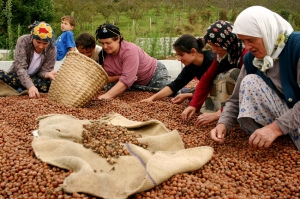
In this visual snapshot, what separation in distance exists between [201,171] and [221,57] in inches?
55.3

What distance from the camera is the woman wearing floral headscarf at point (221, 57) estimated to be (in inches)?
126

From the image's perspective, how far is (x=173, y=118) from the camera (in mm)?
3646

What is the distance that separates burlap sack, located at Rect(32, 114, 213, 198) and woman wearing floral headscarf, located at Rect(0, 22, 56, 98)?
183 centimetres

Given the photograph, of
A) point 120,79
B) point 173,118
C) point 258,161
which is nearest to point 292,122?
point 258,161

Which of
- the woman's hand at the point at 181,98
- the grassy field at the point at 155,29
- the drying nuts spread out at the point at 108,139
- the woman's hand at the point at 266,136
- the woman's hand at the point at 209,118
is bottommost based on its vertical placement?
the grassy field at the point at 155,29

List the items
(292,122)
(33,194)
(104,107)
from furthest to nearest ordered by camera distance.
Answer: (104,107) < (292,122) < (33,194)

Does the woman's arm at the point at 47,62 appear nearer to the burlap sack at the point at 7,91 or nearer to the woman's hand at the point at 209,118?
the burlap sack at the point at 7,91

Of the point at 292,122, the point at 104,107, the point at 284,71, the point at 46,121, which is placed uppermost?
the point at 284,71

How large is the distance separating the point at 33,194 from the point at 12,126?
4.72 feet

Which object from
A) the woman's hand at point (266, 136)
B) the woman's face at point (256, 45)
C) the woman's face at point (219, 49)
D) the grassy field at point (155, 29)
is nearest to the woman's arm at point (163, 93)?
the woman's face at point (219, 49)

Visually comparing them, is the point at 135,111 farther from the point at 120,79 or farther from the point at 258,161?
the point at 258,161

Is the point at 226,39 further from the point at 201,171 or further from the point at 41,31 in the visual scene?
the point at 41,31

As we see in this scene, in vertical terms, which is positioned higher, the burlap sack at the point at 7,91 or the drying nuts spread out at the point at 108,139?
the drying nuts spread out at the point at 108,139

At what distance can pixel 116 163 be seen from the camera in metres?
2.21
